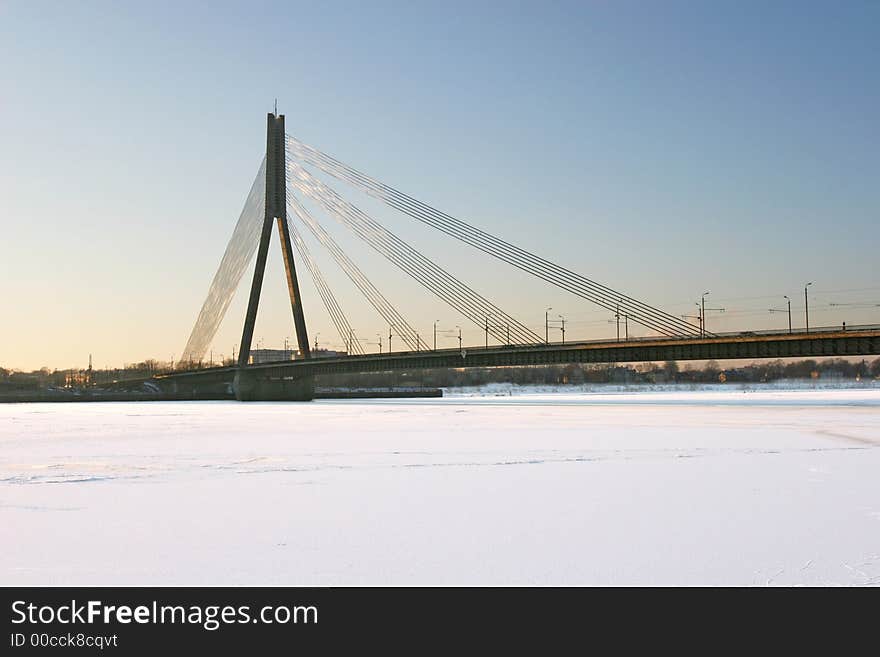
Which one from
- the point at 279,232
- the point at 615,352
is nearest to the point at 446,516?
the point at 615,352

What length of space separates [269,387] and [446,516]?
85.2 meters

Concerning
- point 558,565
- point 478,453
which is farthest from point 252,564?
point 478,453

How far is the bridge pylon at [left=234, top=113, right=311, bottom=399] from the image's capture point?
73.2m

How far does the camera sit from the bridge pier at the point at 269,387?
90375 millimetres

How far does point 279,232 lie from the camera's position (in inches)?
2943

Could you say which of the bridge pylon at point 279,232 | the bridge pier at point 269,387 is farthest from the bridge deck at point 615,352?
the bridge pylon at point 279,232

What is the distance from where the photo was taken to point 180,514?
10398 millimetres

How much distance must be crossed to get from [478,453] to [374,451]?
2772 millimetres

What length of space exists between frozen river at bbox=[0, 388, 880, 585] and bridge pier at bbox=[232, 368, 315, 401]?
2799 inches
